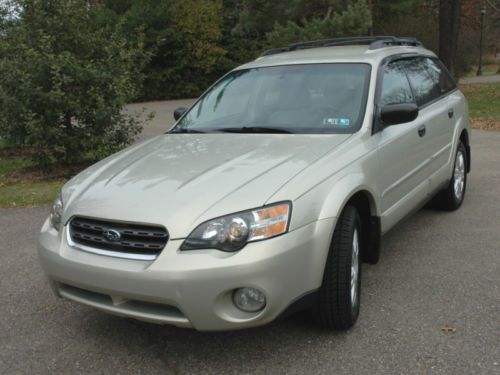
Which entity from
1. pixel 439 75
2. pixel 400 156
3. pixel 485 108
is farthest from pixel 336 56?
pixel 485 108

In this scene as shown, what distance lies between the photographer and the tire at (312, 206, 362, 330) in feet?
10.2

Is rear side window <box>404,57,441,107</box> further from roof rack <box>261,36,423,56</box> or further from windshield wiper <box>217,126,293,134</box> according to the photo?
windshield wiper <box>217,126,293,134</box>

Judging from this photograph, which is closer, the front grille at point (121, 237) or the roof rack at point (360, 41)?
the front grille at point (121, 237)

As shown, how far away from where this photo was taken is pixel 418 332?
3.31m

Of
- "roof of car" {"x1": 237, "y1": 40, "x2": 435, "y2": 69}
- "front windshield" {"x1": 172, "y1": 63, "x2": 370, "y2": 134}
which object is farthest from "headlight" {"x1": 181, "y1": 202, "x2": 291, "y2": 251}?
"roof of car" {"x1": 237, "y1": 40, "x2": 435, "y2": 69}

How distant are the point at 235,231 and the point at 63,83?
21.3ft

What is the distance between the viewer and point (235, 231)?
2762mm

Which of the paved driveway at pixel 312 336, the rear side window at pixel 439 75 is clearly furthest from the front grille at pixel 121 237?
the rear side window at pixel 439 75

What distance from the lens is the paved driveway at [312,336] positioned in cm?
303

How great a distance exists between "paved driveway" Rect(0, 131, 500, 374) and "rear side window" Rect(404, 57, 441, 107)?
4.58 feet

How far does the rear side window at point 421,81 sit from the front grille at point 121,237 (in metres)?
2.91

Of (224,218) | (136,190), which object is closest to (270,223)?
(224,218)

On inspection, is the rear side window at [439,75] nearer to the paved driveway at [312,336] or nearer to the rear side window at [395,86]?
the rear side window at [395,86]

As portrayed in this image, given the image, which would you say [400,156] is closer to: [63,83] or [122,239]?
[122,239]
